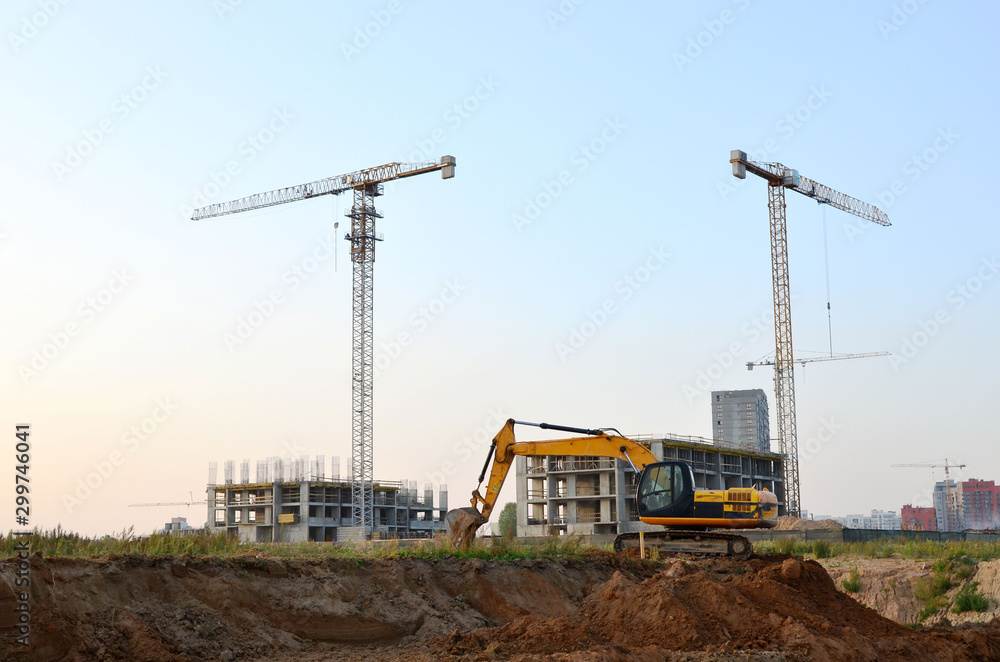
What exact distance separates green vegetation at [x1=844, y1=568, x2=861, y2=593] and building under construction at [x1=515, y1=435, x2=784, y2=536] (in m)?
49.4

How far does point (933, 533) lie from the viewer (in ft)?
155

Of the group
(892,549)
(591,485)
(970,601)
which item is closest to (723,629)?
(970,601)

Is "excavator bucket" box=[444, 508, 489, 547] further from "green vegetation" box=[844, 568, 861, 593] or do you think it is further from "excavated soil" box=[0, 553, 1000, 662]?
"green vegetation" box=[844, 568, 861, 593]

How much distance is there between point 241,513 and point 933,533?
3203 inches

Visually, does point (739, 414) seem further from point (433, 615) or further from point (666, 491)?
point (433, 615)

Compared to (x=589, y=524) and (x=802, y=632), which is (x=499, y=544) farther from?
(x=589, y=524)

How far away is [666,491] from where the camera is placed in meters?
28.1

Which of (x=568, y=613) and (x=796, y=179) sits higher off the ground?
(x=796, y=179)

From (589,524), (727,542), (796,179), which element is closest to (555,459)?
(589,524)

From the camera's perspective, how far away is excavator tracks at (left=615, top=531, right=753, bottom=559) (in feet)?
90.4

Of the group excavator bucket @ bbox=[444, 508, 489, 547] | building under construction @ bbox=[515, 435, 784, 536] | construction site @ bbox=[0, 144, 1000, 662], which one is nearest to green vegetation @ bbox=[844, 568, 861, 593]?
construction site @ bbox=[0, 144, 1000, 662]

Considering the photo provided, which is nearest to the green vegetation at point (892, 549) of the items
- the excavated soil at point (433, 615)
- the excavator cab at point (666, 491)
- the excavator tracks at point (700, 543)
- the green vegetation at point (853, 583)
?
the green vegetation at point (853, 583)

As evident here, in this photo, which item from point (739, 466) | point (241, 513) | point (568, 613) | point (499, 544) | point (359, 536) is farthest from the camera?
point (241, 513)

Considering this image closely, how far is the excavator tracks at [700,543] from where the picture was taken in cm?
2756
